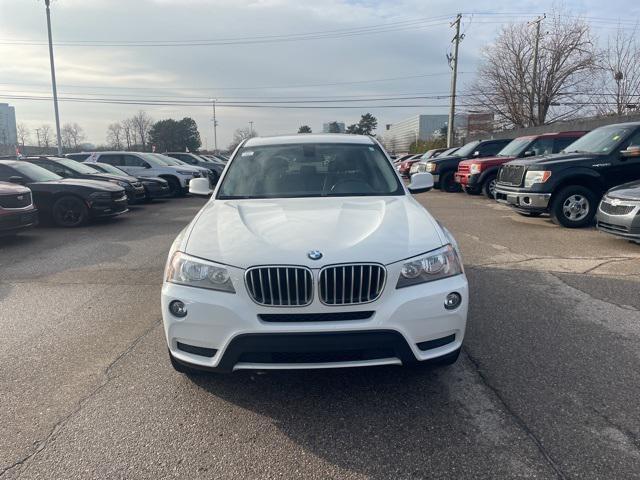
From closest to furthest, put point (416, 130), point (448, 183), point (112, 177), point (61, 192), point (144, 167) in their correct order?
point (61, 192) < point (112, 177) < point (144, 167) < point (448, 183) < point (416, 130)

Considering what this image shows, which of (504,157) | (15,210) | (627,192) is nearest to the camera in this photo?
(627,192)

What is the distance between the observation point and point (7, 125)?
182 ft

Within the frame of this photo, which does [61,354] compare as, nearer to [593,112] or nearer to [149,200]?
[149,200]

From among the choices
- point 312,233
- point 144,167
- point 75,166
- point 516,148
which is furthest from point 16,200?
point 516,148

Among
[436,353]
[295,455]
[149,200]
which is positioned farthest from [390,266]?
[149,200]

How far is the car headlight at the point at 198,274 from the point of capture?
2807 mm

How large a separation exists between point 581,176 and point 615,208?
6.98 ft

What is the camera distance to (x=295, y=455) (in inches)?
101

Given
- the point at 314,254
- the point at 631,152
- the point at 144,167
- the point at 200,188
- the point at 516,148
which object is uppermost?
the point at 516,148

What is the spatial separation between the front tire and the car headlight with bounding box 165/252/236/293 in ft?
28.7

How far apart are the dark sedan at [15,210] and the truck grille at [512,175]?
30.8ft

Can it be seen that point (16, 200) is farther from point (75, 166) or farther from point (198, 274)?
point (198, 274)

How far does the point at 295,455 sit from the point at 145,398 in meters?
1.19

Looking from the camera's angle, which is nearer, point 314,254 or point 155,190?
point 314,254
